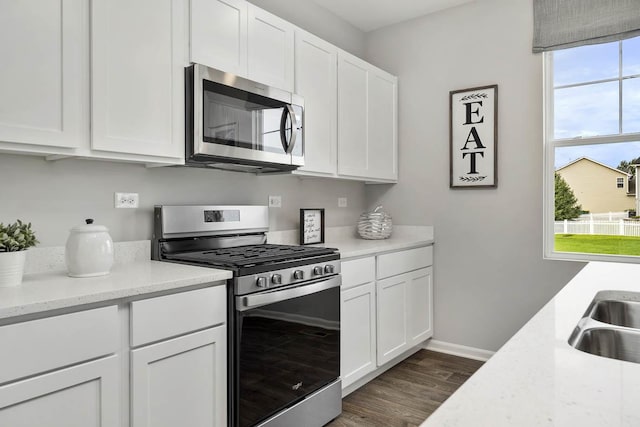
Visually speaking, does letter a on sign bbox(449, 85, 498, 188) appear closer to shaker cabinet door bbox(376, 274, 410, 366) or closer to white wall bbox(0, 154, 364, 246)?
shaker cabinet door bbox(376, 274, 410, 366)

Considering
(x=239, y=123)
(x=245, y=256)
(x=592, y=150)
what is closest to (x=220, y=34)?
(x=239, y=123)

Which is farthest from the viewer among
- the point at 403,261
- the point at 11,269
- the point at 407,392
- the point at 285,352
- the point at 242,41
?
the point at 403,261

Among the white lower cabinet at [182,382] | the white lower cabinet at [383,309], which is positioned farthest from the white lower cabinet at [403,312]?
the white lower cabinet at [182,382]

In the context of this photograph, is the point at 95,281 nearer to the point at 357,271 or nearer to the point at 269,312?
the point at 269,312

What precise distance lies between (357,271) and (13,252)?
1746mm

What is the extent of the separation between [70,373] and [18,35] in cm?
116

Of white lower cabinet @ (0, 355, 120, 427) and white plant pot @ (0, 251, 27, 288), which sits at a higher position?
white plant pot @ (0, 251, 27, 288)

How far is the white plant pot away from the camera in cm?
144

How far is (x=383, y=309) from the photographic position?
2887 mm

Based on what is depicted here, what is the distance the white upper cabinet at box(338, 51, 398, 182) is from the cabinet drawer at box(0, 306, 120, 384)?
6.36 feet

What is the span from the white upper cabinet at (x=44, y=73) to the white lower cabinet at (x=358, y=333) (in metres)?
1.62

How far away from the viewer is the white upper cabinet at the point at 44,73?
1.47m

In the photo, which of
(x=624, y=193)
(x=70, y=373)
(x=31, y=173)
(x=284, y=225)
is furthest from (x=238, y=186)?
(x=624, y=193)

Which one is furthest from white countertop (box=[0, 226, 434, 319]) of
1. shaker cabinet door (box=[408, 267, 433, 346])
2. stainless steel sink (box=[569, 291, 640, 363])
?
stainless steel sink (box=[569, 291, 640, 363])
